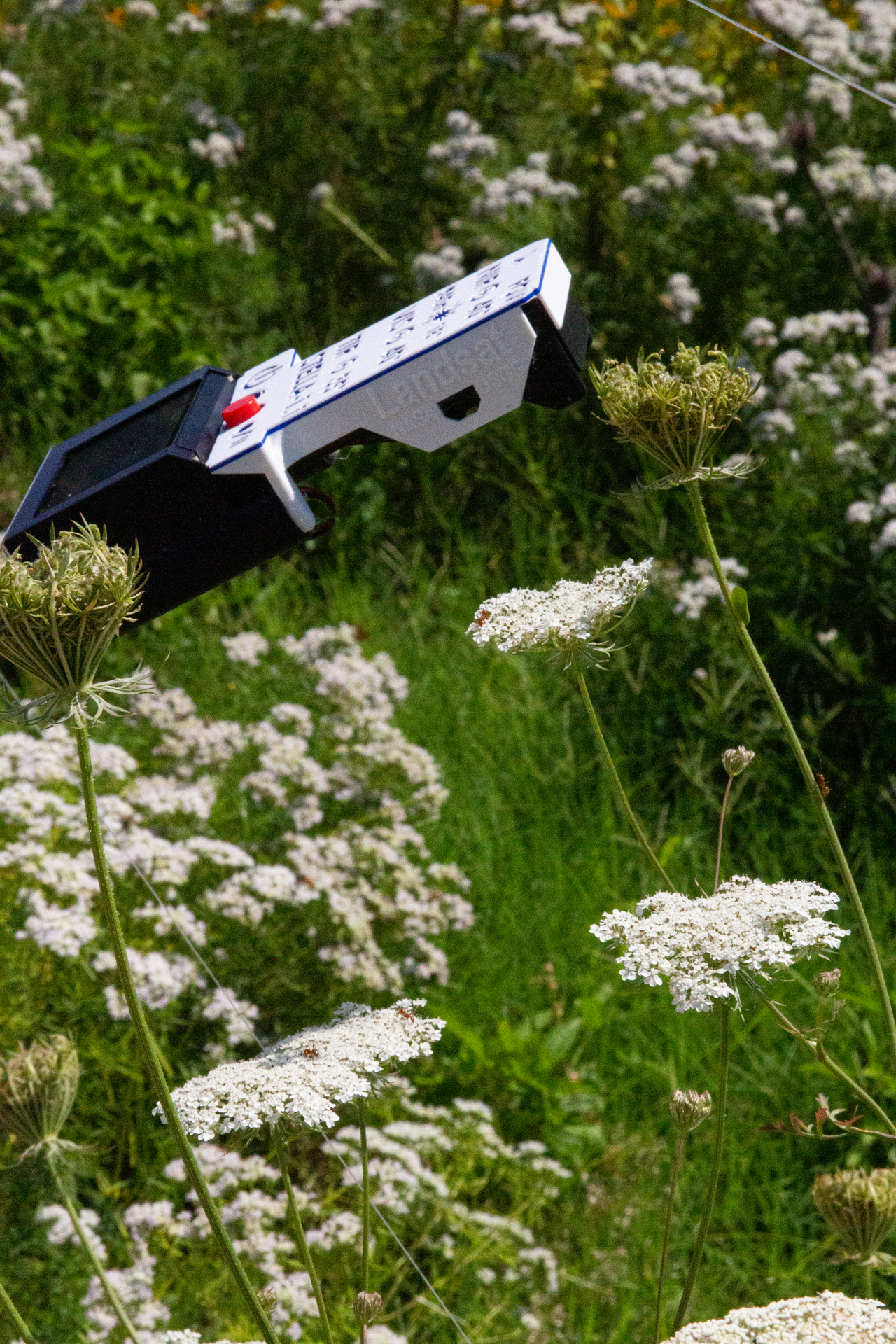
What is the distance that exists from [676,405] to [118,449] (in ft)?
1.43

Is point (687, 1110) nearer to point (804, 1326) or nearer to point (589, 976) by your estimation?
point (804, 1326)

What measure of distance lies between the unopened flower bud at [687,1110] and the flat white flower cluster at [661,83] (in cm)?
399

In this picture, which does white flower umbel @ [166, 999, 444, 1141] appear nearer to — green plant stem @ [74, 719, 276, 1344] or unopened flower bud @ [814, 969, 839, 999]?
green plant stem @ [74, 719, 276, 1344]

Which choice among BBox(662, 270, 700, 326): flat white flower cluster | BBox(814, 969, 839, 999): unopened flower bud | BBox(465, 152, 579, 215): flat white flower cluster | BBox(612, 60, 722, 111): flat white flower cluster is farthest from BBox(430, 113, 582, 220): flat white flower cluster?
BBox(814, 969, 839, 999): unopened flower bud

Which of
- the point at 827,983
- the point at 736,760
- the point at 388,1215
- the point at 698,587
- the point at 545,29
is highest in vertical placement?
the point at 736,760

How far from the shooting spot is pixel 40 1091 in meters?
1.33

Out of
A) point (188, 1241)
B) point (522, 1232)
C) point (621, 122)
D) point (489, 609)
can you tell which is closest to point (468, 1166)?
point (522, 1232)

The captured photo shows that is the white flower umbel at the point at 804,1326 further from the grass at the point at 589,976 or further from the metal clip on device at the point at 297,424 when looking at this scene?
the grass at the point at 589,976

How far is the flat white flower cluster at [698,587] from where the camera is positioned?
3.48 m

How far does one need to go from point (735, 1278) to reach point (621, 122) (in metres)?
3.61

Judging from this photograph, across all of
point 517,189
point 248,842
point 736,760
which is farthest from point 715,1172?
point 517,189

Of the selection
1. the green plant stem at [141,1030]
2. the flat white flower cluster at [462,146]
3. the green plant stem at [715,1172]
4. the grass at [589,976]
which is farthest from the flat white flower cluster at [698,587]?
the green plant stem at [141,1030]

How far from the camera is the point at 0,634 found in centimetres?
89

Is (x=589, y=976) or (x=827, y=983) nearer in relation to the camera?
(x=827, y=983)
